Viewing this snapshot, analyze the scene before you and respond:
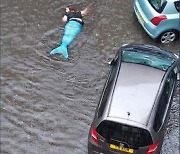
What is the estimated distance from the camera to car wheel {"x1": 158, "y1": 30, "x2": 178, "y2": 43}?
11969 mm

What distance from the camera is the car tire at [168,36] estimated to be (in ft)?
39.3

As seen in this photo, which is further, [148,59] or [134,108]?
[148,59]

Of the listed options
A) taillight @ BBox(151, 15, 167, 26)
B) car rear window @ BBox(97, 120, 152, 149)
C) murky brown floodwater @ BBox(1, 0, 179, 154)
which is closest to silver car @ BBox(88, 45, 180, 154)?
car rear window @ BBox(97, 120, 152, 149)

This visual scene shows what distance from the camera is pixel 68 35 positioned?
12281 millimetres

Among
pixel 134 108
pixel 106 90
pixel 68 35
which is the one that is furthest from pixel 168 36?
pixel 134 108

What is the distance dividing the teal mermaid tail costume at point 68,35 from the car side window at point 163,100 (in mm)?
3168

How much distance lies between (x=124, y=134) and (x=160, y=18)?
4.39 m

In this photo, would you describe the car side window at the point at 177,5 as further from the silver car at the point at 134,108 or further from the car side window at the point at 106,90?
the car side window at the point at 106,90

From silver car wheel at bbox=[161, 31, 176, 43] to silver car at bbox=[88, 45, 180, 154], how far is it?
7.80 feet

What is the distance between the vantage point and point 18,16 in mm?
13203

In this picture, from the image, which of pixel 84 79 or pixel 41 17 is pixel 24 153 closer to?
pixel 84 79

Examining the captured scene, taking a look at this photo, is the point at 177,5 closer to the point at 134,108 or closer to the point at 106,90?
the point at 106,90

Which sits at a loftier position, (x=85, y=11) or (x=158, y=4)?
(x=158, y=4)

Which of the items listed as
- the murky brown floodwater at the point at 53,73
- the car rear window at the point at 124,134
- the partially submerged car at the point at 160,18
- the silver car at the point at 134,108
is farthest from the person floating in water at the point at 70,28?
the car rear window at the point at 124,134
